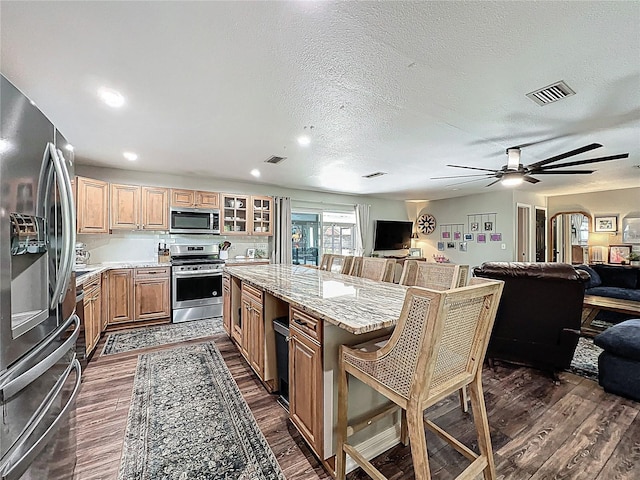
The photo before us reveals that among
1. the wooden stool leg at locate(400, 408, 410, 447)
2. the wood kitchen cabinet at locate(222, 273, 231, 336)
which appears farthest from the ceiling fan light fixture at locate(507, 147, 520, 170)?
the wood kitchen cabinet at locate(222, 273, 231, 336)

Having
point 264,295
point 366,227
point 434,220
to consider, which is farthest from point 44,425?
point 434,220

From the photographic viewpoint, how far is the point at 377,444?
5.83ft

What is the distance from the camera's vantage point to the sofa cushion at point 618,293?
171 inches

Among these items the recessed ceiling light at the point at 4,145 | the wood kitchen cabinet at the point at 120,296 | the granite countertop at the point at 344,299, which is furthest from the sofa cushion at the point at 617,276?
the wood kitchen cabinet at the point at 120,296

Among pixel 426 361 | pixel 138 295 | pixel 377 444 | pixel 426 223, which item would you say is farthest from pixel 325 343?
pixel 426 223

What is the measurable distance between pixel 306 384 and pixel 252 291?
1147 mm

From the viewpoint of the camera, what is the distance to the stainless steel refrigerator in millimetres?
900

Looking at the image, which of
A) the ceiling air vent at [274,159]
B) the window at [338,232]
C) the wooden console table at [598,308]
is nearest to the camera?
the wooden console table at [598,308]

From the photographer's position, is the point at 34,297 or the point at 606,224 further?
the point at 606,224

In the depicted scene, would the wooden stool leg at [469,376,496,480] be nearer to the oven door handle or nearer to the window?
the oven door handle

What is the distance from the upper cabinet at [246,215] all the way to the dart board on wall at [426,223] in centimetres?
498

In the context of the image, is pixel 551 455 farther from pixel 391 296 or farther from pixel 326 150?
pixel 326 150

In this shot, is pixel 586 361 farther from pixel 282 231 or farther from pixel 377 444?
pixel 282 231

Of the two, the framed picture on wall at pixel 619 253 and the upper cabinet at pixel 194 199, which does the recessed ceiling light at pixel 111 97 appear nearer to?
the upper cabinet at pixel 194 199
